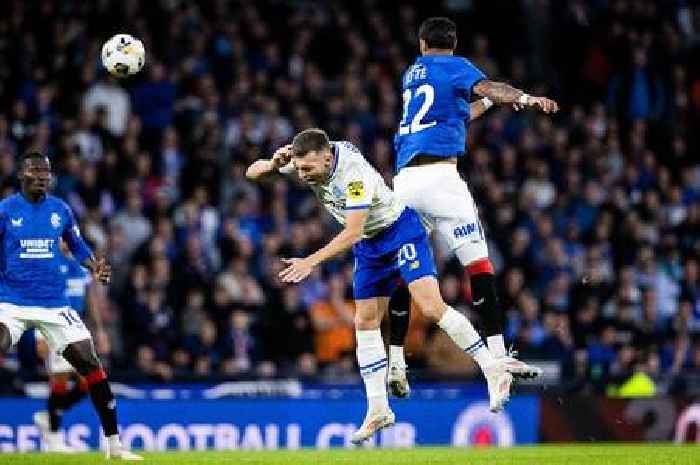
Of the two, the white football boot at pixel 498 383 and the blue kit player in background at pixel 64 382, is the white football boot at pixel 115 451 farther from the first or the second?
the white football boot at pixel 498 383

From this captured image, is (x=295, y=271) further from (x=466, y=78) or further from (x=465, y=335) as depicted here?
(x=466, y=78)

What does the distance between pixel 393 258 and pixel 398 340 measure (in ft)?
2.75

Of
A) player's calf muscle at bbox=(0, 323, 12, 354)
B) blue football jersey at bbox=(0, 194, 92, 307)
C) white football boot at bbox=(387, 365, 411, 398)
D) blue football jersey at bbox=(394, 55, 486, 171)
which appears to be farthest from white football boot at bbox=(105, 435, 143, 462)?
blue football jersey at bbox=(394, 55, 486, 171)

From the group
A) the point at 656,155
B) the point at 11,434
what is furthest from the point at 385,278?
the point at 656,155

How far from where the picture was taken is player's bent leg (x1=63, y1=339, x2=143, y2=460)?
13906 millimetres

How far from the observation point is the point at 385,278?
13.3 m

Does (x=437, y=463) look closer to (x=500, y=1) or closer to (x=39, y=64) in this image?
(x=39, y=64)

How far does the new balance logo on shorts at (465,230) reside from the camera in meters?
13.4

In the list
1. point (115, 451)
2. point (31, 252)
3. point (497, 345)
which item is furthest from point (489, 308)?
point (31, 252)

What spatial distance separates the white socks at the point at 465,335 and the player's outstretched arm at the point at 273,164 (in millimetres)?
1708

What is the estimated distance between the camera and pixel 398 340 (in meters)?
13.6

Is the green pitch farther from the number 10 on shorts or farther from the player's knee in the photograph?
the number 10 on shorts

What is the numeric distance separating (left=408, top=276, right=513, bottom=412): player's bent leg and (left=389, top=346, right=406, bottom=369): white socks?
606 millimetres

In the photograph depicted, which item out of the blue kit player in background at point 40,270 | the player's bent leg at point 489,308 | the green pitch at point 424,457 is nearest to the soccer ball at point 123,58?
the blue kit player in background at point 40,270
